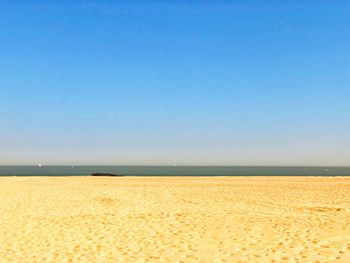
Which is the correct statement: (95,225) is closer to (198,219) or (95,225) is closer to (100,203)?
(198,219)

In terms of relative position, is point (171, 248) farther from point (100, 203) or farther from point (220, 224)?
point (100, 203)

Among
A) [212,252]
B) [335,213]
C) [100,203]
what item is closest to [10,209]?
[100,203]

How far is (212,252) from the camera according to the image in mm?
10312

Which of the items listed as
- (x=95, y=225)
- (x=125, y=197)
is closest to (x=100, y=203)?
(x=125, y=197)

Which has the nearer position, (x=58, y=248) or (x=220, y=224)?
(x=58, y=248)

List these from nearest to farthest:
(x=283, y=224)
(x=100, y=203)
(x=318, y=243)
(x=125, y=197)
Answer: (x=318, y=243) → (x=283, y=224) → (x=100, y=203) → (x=125, y=197)

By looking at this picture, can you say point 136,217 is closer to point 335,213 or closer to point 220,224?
point 220,224

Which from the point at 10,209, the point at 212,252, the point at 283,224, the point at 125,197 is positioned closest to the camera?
the point at 212,252

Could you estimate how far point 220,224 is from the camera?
1439cm

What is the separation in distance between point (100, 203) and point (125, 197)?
312cm

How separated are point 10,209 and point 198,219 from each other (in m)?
9.65

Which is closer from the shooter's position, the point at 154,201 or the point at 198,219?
the point at 198,219

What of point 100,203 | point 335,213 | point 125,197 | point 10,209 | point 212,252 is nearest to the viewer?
point 212,252

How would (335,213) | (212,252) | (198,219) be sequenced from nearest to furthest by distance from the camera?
1. (212,252)
2. (198,219)
3. (335,213)
